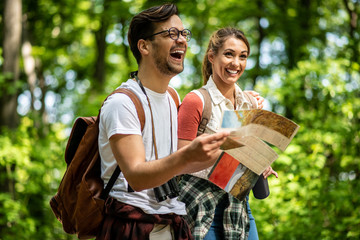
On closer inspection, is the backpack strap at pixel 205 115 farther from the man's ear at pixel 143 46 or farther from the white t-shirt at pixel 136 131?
the man's ear at pixel 143 46

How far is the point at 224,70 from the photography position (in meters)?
2.88

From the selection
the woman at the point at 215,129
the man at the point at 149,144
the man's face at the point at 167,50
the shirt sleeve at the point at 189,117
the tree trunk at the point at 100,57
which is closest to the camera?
the man at the point at 149,144

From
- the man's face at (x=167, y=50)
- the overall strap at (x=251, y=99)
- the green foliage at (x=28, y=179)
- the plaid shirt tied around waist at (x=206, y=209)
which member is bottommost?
the green foliage at (x=28, y=179)

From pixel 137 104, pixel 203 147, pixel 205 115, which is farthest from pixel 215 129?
pixel 203 147

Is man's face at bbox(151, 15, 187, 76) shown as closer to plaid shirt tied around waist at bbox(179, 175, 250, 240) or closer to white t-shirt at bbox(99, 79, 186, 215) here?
white t-shirt at bbox(99, 79, 186, 215)

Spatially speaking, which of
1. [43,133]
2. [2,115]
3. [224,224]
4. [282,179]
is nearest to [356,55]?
[282,179]

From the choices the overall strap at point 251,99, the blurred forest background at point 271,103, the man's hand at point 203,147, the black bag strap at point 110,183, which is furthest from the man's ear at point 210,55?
the man's hand at point 203,147

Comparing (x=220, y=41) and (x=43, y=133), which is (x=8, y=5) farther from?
(x=220, y=41)

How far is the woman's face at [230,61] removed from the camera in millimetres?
2873

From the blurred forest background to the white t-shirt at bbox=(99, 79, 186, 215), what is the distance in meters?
1.57

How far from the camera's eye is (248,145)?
7.09ft

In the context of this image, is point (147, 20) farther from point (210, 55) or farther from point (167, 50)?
point (210, 55)

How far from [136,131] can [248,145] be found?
57cm

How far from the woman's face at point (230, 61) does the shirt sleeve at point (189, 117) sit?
338mm
